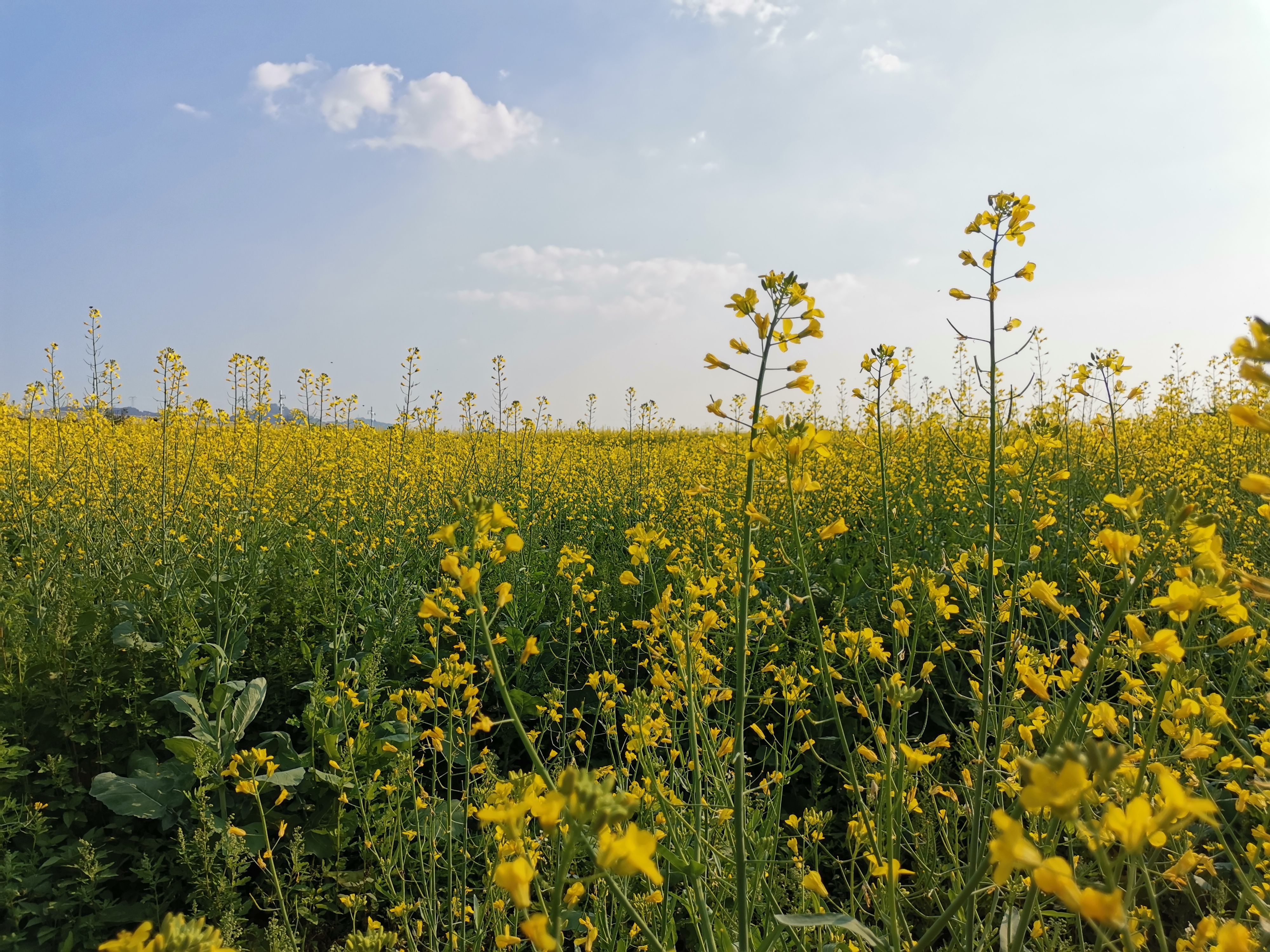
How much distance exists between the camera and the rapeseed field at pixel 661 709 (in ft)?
3.57

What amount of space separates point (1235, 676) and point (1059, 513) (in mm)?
3846

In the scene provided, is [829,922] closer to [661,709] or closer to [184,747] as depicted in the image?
[661,709]

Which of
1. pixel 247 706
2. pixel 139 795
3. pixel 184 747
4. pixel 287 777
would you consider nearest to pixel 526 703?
pixel 287 777

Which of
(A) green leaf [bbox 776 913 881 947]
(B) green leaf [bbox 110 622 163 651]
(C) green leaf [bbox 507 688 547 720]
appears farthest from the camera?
(C) green leaf [bbox 507 688 547 720]

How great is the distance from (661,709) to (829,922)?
99cm

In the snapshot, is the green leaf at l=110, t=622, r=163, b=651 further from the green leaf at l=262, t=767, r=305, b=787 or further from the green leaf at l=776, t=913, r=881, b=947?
the green leaf at l=776, t=913, r=881, b=947

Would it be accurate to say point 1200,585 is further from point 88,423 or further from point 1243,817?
point 88,423

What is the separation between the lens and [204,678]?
2.95 m

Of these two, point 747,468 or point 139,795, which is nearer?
point 747,468

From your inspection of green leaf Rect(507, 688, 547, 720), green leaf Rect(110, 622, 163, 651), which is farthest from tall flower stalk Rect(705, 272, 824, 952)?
green leaf Rect(110, 622, 163, 651)

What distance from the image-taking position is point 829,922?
1.02 metres

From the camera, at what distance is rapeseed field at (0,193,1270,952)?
1.09 meters

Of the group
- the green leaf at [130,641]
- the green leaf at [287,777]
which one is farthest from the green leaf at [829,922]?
the green leaf at [130,641]

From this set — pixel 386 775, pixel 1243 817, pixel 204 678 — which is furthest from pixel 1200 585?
pixel 204 678
